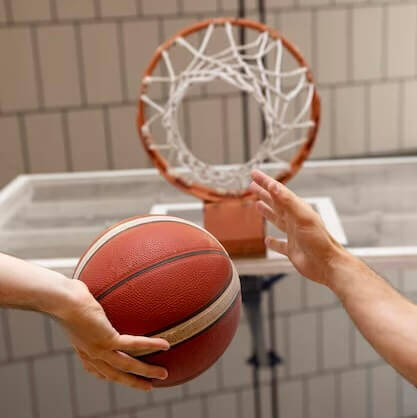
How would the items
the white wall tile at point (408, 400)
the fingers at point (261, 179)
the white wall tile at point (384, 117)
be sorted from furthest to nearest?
the white wall tile at point (384, 117), the white wall tile at point (408, 400), the fingers at point (261, 179)

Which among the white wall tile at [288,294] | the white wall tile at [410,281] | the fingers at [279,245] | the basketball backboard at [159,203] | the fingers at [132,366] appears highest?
the fingers at [279,245]

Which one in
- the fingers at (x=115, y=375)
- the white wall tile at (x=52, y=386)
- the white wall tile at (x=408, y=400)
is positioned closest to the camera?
the fingers at (x=115, y=375)

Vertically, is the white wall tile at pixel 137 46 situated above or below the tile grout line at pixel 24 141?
above

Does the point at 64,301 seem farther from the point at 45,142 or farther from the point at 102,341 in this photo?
the point at 45,142

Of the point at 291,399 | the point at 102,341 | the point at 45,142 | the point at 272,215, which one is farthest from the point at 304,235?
the point at 45,142

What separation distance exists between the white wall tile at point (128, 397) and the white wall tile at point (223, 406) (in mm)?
187

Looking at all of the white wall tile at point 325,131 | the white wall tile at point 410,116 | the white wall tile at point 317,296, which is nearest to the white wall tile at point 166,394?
the white wall tile at point 317,296

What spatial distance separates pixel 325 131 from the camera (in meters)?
3.46

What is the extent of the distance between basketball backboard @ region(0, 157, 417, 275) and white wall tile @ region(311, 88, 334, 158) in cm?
65

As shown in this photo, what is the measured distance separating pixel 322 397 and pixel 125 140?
1.79 meters

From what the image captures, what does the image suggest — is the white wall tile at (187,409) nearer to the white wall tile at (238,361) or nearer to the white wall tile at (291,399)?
the white wall tile at (238,361)

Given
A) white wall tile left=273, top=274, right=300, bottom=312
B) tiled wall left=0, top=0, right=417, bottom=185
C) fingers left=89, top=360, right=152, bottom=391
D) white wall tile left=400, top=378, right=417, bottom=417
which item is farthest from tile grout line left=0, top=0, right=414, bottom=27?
fingers left=89, top=360, right=152, bottom=391

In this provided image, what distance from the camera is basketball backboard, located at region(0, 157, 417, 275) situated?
1.97m

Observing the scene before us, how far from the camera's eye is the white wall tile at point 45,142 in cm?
326
